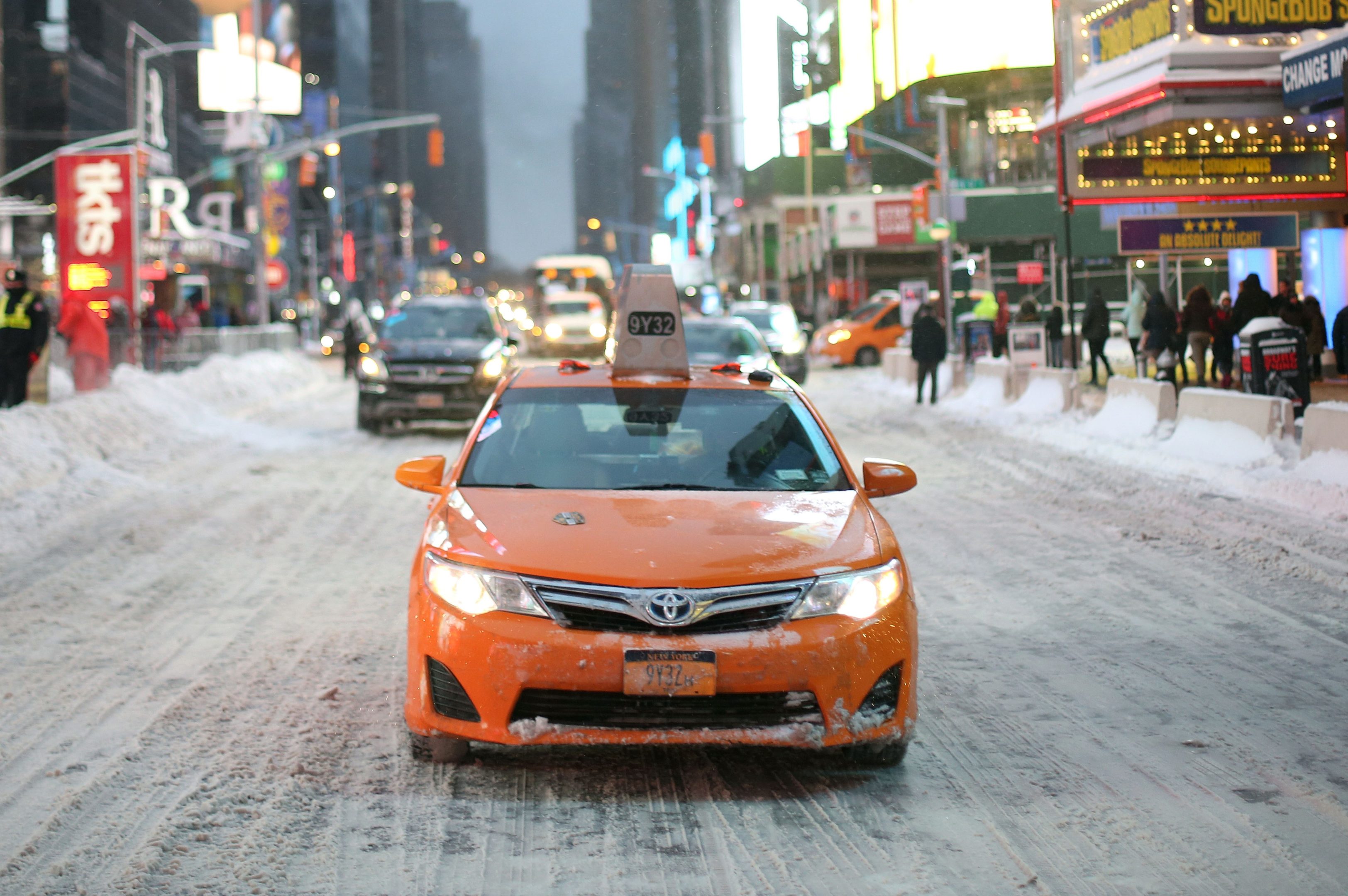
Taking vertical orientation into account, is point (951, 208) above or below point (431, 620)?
above

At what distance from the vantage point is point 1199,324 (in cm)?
2417

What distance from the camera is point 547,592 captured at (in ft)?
15.8

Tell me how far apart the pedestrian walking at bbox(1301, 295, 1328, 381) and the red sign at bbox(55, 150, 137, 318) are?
21468 millimetres

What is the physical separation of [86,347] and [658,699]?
1993 cm

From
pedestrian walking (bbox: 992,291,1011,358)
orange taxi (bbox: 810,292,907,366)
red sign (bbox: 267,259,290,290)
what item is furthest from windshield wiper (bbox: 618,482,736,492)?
red sign (bbox: 267,259,290,290)

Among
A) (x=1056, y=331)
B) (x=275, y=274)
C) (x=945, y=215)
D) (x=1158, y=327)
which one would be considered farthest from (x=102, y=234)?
(x=945, y=215)

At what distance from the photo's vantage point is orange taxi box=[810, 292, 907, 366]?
40125 mm

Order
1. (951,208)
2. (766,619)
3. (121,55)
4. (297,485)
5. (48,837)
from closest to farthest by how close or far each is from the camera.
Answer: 1. (48,837)
2. (766,619)
3. (297,485)
4. (951,208)
5. (121,55)

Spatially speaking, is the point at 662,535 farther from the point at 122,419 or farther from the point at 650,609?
the point at 122,419

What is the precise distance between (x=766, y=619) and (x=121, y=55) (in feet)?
237

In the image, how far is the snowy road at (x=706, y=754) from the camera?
429 centimetres

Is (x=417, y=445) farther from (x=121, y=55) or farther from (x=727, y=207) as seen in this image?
(x=727, y=207)

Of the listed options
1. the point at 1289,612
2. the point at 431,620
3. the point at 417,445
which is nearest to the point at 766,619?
the point at 431,620

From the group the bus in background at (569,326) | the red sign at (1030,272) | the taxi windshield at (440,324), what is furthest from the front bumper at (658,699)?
the red sign at (1030,272)
